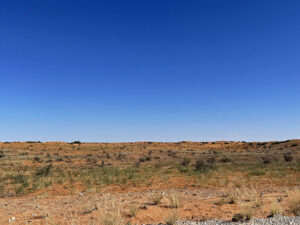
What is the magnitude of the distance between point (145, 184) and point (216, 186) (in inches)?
173

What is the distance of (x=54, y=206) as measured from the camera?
32.5 feet

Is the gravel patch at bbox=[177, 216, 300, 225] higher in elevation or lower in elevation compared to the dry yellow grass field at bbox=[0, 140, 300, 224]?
higher

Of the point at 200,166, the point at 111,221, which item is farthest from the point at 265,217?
the point at 200,166

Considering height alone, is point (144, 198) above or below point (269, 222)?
below

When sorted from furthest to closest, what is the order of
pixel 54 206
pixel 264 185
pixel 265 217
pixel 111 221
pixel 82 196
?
pixel 264 185
pixel 82 196
pixel 54 206
pixel 265 217
pixel 111 221

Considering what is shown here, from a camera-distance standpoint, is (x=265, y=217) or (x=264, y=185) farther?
(x=264, y=185)

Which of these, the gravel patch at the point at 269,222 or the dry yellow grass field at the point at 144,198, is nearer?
the gravel patch at the point at 269,222

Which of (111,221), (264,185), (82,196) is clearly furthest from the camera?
(264,185)

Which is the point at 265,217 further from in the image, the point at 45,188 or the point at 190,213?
the point at 45,188

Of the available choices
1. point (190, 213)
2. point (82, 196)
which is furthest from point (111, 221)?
point (82, 196)

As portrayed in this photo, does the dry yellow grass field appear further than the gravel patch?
Yes

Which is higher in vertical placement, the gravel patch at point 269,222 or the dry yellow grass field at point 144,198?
the gravel patch at point 269,222

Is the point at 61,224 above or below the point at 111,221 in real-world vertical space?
below

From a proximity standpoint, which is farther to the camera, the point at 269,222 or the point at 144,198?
the point at 144,198
